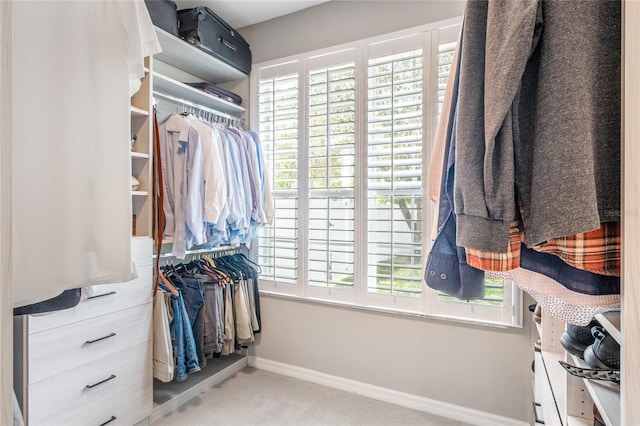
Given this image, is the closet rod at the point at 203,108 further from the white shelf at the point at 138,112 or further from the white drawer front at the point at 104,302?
the white drawer front at the point at 104,302

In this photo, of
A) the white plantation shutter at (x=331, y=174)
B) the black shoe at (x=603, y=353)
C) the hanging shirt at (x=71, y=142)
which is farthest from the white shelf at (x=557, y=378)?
the hanging shirt at (x=71, y=142)

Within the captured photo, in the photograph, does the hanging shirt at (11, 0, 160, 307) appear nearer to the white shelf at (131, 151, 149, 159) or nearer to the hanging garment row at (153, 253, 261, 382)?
the white shelf at (131, 151, 149, 159)

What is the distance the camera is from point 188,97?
2555 millimetres

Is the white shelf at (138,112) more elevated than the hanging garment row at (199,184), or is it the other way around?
the white shelf at (138,112)

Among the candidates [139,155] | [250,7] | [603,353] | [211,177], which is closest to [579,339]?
[603,353]

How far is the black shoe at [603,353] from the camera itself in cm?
90

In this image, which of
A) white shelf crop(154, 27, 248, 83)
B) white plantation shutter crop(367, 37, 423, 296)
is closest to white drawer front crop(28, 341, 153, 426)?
white plantation shutter crop(367, 37, 423, 296)

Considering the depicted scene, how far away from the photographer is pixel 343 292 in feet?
8.01

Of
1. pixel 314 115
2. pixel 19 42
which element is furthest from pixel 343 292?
pixel 19 42

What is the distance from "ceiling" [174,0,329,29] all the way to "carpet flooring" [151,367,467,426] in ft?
8.57

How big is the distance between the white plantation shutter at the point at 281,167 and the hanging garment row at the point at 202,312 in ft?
0.71

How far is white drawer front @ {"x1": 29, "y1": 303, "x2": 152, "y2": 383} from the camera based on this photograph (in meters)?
1.52

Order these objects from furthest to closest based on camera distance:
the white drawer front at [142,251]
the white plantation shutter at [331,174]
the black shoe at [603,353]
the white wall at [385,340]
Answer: the white plantation shutter at [331,174]
the white wall at [385,340]
the white drawer front at [142,251]
the black shoe at [603,353]

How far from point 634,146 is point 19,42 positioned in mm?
1062
